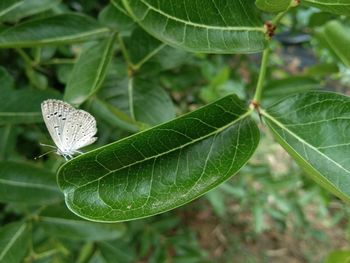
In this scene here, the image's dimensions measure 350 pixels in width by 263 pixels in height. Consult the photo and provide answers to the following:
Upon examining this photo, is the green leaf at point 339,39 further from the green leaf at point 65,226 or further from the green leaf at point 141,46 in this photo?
the green leaf at point 65,226

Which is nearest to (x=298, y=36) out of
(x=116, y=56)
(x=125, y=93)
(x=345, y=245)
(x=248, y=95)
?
(x=248, y=95)

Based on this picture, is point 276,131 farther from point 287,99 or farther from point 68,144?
point 68,144

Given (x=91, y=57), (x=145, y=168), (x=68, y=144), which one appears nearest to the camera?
(x=145, y=168)

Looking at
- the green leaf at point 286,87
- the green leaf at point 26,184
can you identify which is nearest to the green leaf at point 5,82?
the green leaf at point 26,184

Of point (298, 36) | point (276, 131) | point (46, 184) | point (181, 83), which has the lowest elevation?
point (46, 184)

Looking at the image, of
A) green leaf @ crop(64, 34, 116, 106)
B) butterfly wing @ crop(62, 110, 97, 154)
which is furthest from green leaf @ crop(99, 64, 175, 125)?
butterfly wing @ crop(62, 110, 97, 154)
